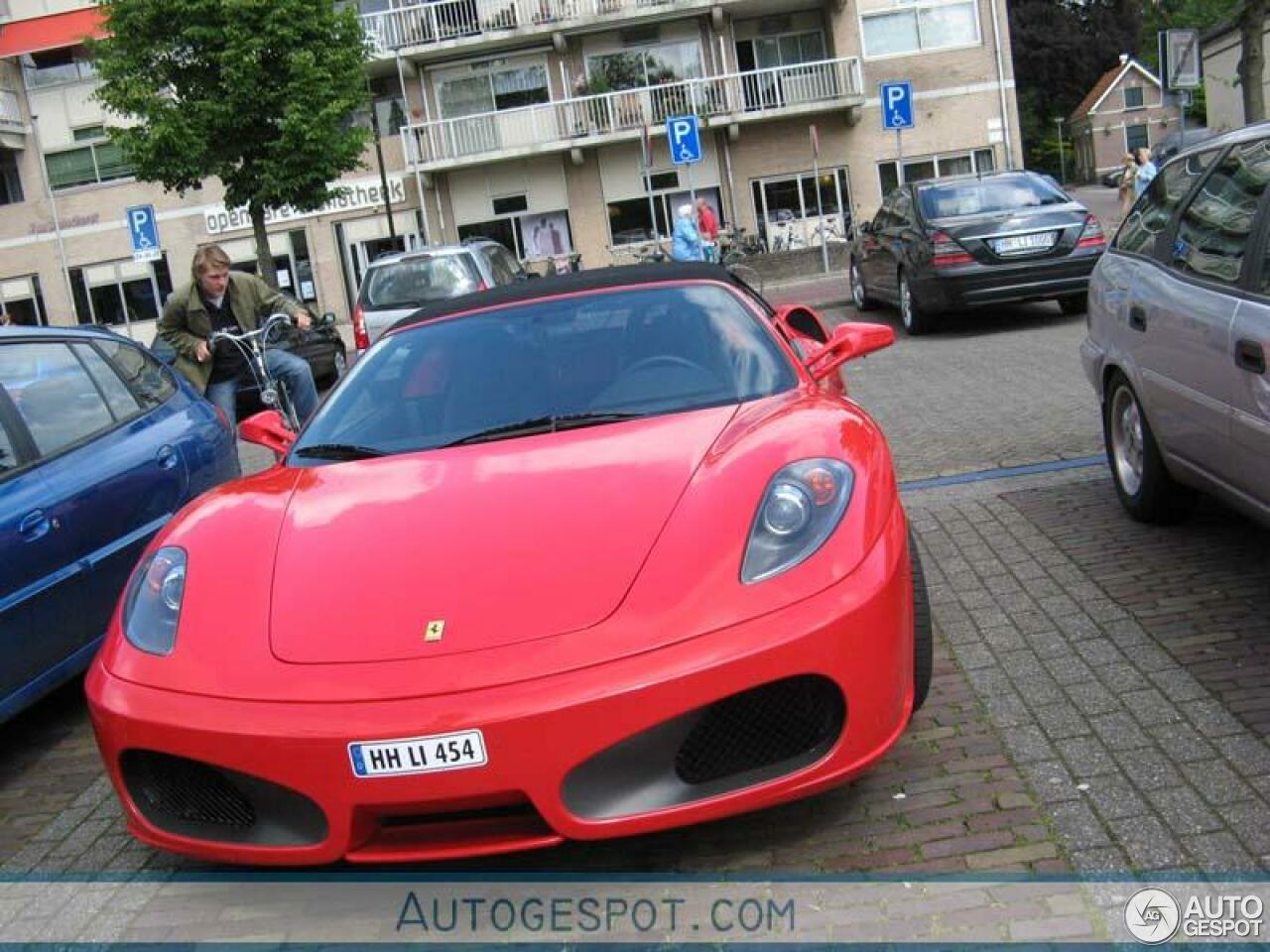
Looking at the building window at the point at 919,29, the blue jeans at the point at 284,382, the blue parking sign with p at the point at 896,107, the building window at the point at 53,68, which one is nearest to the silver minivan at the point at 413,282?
the blue jeans at the point at 284,382

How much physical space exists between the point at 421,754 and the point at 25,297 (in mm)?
37708

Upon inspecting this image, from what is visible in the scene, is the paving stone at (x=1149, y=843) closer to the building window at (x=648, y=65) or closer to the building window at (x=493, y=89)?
the building window at (x=648, y=65)

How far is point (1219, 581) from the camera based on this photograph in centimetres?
455

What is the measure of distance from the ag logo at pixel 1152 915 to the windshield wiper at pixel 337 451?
7.64 ft

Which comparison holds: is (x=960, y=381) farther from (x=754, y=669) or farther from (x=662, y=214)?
(x=662, y=214)

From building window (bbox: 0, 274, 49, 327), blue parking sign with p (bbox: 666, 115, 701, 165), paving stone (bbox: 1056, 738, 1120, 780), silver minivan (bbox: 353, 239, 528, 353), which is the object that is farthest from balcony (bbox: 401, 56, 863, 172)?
paving stone (bbox: 1056, 738, 1120, 780)

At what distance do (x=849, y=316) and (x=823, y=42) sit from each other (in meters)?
19.3

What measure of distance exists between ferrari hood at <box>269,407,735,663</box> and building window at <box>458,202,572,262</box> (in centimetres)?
3088

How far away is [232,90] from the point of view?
2245 centimetres

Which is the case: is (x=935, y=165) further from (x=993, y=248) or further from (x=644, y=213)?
(x=993, y=248)

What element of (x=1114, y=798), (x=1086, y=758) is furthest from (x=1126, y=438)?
(x=1114, y=798)

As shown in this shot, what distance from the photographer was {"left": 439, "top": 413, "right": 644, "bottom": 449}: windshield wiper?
3.77 meters

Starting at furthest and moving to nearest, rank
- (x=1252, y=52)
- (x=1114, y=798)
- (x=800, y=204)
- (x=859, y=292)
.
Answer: (x=800, y=204) → (x=1252, y=52) → (x=859, y=292) → (x=1114, y=798)

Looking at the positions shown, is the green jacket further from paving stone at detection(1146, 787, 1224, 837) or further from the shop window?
the shop window
